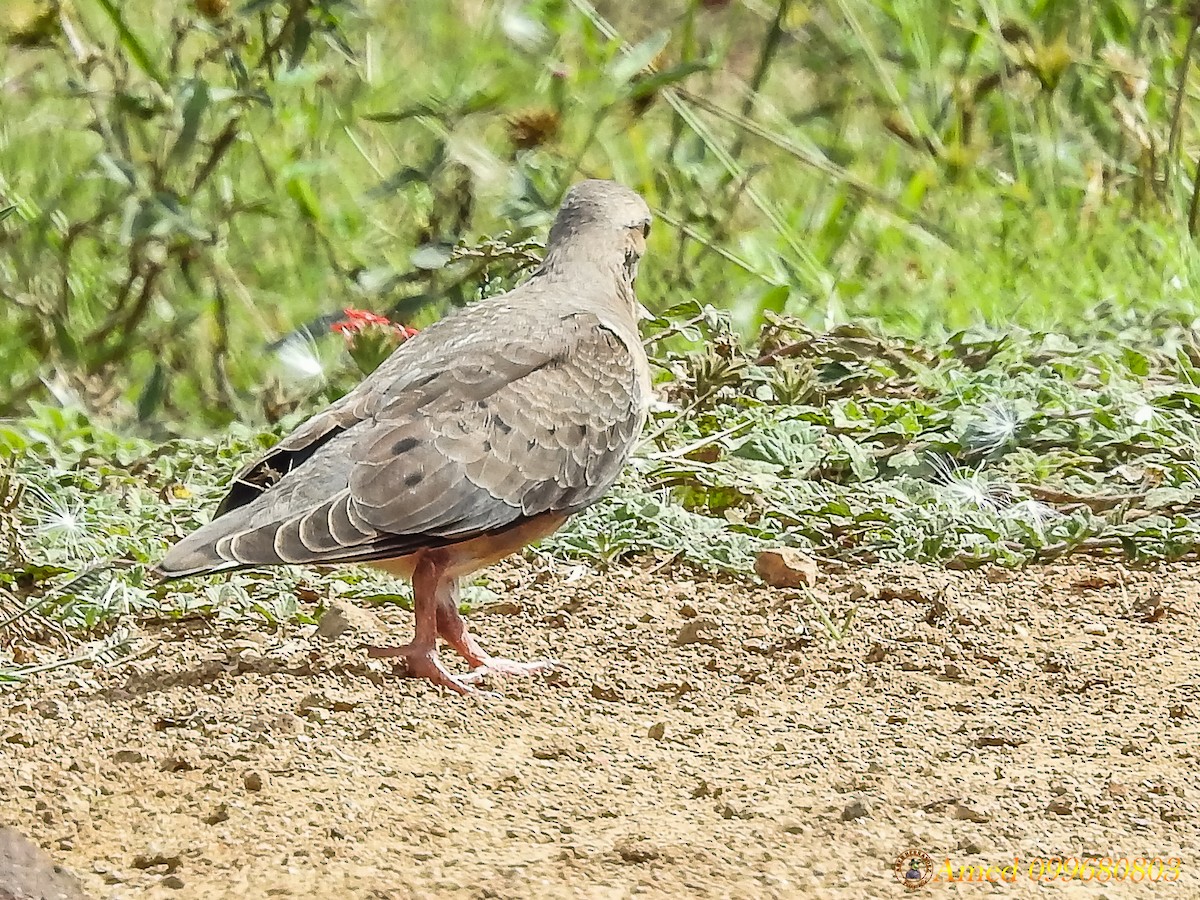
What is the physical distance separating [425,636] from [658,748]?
2.42 ft

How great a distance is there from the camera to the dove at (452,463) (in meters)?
3.97

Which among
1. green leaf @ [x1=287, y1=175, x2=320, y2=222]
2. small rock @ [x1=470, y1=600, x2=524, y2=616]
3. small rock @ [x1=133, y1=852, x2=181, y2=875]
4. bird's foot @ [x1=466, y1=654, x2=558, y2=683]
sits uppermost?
green leaf @ [x1=287, y1=175, x2=320, y2=222]

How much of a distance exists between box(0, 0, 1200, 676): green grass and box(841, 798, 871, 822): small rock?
61.5 inches

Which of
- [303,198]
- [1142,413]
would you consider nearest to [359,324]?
[303,198]

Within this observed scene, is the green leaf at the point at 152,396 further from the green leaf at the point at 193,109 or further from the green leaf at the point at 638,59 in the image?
the green leaf at the point at 638,59

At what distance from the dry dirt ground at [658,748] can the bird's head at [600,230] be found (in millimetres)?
820

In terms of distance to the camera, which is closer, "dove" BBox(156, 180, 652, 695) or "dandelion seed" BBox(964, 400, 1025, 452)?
"dove" BBox(156, 180, 652, 695)

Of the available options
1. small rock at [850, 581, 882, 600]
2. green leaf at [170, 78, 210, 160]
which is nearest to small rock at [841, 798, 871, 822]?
small rock at [850, 581, 882, 600]

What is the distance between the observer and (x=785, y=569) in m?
4.62

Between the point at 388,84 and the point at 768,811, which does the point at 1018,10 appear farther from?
the point at 768,811

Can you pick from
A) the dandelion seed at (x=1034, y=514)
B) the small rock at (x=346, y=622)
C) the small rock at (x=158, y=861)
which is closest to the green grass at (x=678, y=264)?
the dandelion seed at (x=1034, y=514)

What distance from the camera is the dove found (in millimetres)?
3967

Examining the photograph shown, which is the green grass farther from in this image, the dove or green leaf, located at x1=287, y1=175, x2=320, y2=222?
the dove

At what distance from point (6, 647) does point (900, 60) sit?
16.5ft
